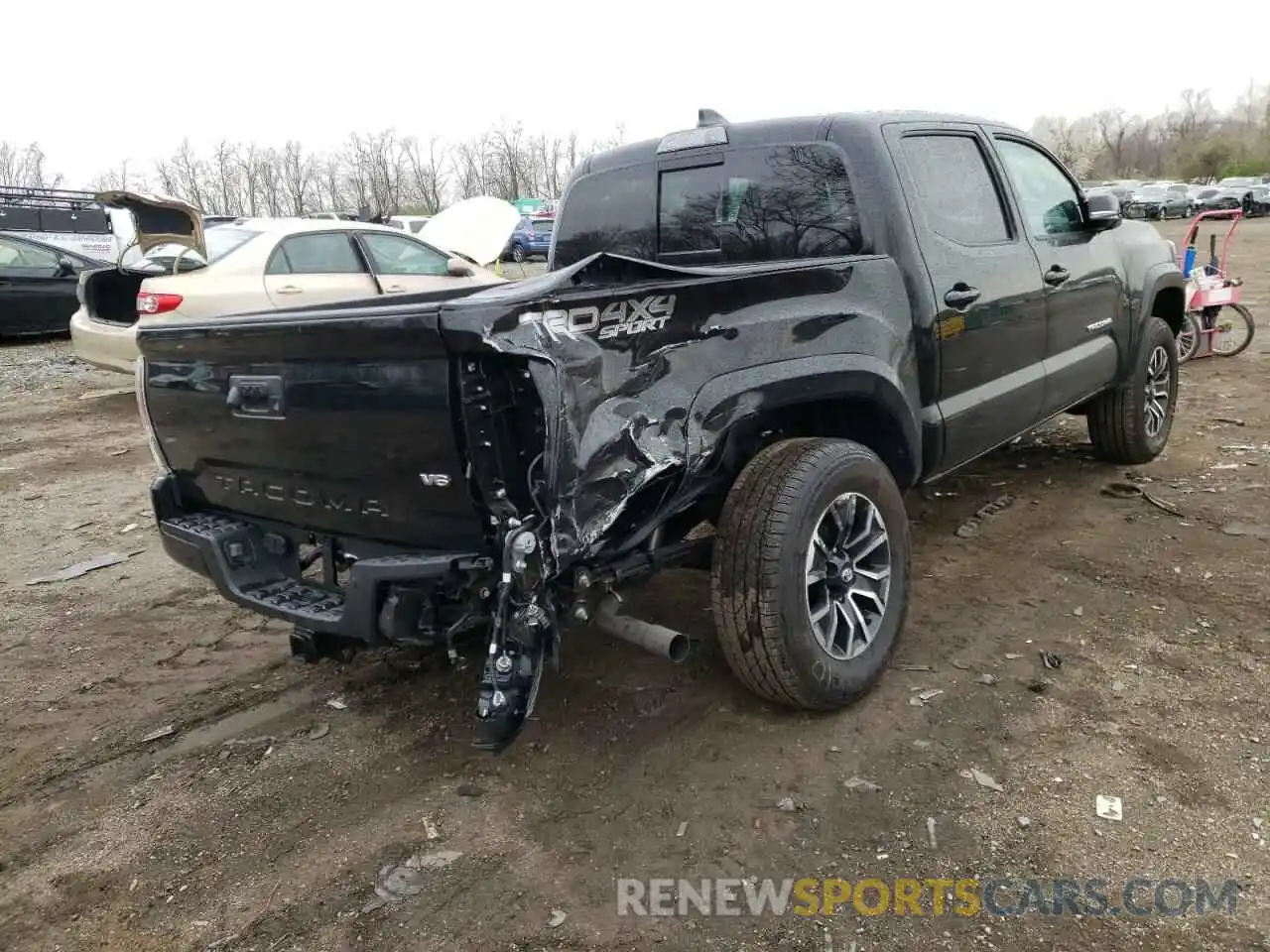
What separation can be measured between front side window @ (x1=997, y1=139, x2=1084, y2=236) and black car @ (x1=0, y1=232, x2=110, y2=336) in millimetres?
12026

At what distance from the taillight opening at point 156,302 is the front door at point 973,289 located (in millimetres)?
5754

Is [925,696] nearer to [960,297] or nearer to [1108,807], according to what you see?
[1108,807]

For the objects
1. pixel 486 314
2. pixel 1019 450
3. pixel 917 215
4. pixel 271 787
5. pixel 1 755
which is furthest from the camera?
pixel 1019 450

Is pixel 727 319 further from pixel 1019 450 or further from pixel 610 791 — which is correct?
pixel 1019 450

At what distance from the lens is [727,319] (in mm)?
2771

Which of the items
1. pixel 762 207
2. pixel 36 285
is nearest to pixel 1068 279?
pixel 762 207

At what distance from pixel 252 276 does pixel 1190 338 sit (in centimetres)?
840

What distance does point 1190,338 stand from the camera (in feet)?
28.8

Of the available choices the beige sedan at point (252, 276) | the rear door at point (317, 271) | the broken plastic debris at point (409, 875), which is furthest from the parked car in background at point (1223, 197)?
the broken plastic debris at point (409, 875)

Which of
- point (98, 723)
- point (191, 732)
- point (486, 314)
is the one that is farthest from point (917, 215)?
point (98, 723)

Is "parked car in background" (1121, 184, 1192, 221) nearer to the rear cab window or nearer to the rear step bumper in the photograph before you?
the rear cab window

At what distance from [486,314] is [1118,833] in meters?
2.15

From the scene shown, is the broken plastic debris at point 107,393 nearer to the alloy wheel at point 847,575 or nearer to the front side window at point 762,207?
the front side window at point 762,207

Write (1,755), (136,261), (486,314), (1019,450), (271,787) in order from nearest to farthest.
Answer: (486,314), (271,787), (1,755), (1019,450), (136,261)
